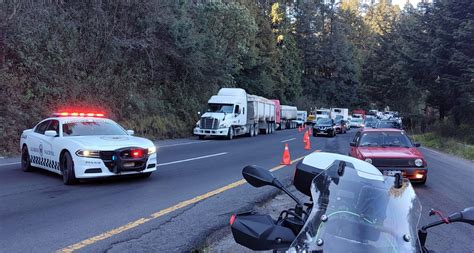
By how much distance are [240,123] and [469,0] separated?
16.4 meters

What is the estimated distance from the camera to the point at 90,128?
11477mm

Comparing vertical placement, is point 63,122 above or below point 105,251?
above

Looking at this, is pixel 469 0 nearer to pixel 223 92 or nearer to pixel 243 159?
pixel 223 92

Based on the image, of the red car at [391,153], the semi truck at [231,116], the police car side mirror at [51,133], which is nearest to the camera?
the police car side mirror at [51,133]

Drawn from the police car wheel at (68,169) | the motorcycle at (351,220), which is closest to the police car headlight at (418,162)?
the police car wheel at (68,169)

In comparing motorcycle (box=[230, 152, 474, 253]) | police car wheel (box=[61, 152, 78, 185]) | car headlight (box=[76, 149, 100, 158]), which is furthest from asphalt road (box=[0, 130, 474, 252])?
motorcycle (box=[230, 152, 474, 253])

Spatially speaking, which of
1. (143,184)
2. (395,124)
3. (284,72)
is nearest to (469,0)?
(395,124)

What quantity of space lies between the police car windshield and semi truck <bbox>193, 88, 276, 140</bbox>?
62.3ft

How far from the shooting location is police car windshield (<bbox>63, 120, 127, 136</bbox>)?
11180 millimetres

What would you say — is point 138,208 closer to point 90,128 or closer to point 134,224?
point 134,224

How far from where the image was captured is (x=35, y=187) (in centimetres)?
1002

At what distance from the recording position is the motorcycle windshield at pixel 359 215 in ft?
9.48

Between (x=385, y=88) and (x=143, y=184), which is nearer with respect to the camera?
(x=143, y=184)

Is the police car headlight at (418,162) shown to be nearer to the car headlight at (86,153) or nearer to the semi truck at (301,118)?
the car headlight at (86,153)
